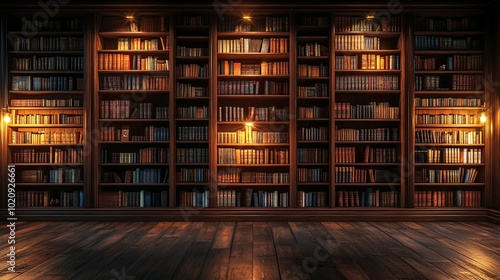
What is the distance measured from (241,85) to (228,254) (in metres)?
3.12

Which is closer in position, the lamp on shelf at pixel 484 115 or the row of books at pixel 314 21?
the lamp on shelf at pixel 484 115

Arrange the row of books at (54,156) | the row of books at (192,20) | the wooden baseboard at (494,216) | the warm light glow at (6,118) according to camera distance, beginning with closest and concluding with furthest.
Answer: the wooden baseboard at (494,216) < the warm light glow at (6,118) < the row of books at (54,156) < the row of books at (192,20)

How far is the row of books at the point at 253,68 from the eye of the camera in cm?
Answer: 714

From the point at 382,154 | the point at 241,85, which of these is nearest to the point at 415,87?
the point at 382,154

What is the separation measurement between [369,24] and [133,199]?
14.9 ft

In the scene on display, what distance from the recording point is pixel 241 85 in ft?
23.4

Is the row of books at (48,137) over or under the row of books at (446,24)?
under

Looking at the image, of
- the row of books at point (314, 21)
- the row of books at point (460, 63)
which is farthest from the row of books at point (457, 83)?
the row of books at point (314, 21)

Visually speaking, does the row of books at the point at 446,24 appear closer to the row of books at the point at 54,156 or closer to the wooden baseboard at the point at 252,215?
the wooden baseboard at the point at 252,215

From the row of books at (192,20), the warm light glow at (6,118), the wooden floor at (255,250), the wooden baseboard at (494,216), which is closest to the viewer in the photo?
the wooden floor at (255,250)

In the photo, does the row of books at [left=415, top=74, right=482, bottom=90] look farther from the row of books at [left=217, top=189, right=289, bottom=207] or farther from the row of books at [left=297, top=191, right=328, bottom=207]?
the row of books at [left=217, top=189, right=289, bottom=207]

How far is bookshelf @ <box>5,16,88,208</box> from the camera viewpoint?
7.11 metres

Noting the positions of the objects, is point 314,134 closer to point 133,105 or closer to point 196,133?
point 196,133

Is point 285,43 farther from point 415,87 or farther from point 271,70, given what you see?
point 415,87
